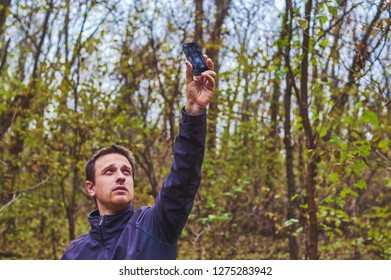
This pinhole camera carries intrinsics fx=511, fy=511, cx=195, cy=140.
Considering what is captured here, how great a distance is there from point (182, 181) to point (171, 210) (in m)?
0.14

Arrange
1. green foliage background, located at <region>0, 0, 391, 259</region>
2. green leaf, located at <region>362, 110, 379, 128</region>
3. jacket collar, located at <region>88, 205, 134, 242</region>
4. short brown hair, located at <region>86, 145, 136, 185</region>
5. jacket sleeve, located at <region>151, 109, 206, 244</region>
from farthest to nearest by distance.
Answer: green foliage background, located at <region>0, 0, 391, 259</region> < green leaf, located at <region>362, 110, 379, 128</region> < short brown hair, located at <region>86, 145, 136, 185</region> < jacket collar, located at <region>88, 205, 134, 242</region> < jacket sleeve, located at <region>151, 109, 206, 244</region>

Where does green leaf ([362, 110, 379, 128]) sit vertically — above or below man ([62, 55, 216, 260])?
above

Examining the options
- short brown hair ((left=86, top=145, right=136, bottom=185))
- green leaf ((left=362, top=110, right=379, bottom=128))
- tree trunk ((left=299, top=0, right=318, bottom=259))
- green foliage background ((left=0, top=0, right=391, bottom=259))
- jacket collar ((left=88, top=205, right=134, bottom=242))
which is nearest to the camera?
jacket collar ((left=88, top=205, right=134, bottom=242))

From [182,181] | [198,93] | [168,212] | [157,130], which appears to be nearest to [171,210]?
[168,212]

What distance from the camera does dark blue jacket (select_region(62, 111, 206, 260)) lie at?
229 centimetres

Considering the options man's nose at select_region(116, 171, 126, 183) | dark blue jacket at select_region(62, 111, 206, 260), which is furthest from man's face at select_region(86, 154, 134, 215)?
dark blue jacket at select_region(62, 111, 206, 260)

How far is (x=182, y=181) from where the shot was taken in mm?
2287

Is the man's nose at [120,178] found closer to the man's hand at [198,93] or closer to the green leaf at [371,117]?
the man's hand at [198,93]

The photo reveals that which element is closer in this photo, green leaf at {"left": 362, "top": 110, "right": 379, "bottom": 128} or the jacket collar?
the jacket collar

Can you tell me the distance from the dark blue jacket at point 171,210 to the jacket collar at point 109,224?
6cm

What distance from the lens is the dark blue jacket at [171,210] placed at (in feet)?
7.50

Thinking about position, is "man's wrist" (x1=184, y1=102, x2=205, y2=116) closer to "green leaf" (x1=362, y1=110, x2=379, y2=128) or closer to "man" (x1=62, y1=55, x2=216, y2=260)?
"man" (x1=62, y1=55, x2=216, y2=260)
